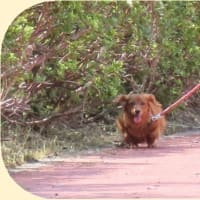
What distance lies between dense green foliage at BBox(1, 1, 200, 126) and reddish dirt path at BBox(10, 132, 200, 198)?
23cm

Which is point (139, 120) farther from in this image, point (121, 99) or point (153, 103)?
point (153, 103)

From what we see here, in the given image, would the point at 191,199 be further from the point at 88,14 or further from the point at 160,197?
the point at 88,14

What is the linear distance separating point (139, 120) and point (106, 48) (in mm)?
514

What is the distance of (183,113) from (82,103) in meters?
0.64

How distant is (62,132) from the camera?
577 centimetres

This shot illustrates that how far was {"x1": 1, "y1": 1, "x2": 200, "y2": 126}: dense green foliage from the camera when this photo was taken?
509 cm

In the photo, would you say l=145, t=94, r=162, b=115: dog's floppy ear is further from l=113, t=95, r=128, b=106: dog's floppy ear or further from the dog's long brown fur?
l=113, t=95, r=128, b=106: dog's floppy ear

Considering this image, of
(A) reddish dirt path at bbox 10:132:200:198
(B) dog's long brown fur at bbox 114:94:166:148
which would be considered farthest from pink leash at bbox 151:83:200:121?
(A) reddish dirt path at bbox 10:132:200:198

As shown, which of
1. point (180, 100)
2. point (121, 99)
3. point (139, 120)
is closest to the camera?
point (180, 100)

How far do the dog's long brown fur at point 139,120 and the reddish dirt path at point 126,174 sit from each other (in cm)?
7

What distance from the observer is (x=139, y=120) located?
5703 mm

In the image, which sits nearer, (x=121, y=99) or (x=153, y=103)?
(x=153, y=103)

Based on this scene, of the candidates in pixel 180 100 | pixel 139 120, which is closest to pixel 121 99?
pixel 139 120

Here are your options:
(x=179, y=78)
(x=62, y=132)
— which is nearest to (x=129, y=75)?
(x=179, y=78)
